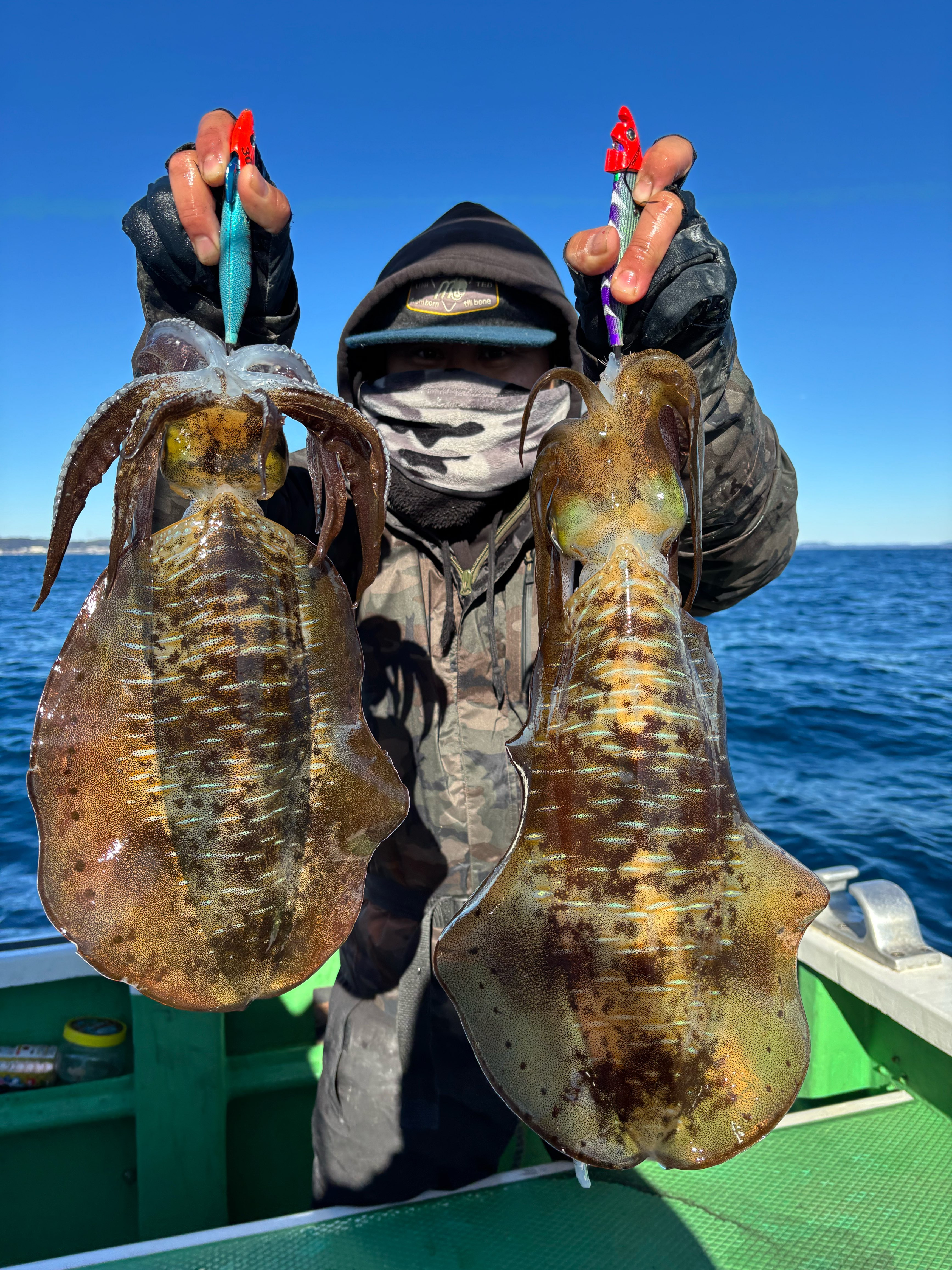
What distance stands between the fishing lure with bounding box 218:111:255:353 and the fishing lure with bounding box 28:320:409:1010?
22 centimetres

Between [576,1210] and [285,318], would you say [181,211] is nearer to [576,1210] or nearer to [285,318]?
[285,318]

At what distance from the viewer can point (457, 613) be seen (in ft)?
11.1

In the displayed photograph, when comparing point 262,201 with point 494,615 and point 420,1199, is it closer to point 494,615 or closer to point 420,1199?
point 494,615

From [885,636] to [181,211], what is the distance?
39402 millimetres

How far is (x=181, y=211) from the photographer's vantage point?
2252 mm

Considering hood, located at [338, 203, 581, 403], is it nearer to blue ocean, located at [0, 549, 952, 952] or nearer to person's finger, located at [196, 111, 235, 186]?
person's finger, located at [196, 111, 235, 186]

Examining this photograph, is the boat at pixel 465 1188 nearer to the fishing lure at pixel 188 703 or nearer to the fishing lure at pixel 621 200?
the fishing lure at pixel 188 703

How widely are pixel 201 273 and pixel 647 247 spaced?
4.55 feet

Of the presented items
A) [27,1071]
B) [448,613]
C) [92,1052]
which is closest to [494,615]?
[448,613]

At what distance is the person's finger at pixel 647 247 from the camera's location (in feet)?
6.77

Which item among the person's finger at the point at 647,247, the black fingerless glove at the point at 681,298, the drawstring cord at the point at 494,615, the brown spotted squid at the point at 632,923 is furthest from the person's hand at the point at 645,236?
the drawstring cord at the point at 494,615

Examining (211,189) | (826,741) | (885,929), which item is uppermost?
(211,189)

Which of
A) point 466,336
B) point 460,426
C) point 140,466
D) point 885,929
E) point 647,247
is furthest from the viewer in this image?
point 885,929

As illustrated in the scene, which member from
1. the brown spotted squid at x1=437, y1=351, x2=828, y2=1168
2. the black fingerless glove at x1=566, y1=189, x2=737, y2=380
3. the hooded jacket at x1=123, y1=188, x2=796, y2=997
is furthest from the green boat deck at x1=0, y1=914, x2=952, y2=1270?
the black fingerless glove at x1=566, y1=189, x2=737, y2=380
